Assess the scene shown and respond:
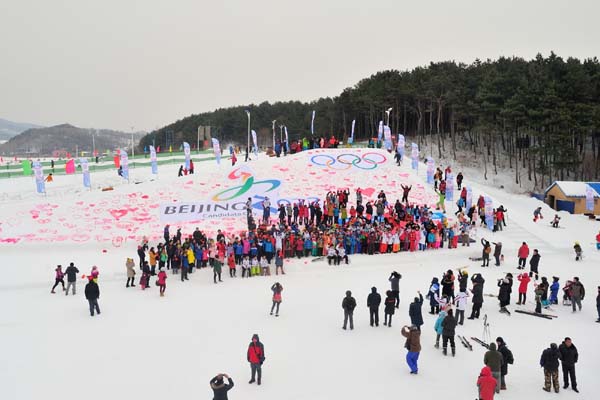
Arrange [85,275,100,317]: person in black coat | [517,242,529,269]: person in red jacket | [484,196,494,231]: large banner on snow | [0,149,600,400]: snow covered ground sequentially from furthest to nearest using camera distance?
[484,196,494,231]: large banner on snow < [517,242,529,269]: person in red jacket < [85,275,100,317]: person in black coat < [0,149,600,400]: snow covered ground

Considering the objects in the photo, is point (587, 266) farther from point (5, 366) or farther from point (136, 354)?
point (5, 366)

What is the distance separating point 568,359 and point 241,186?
23.6m

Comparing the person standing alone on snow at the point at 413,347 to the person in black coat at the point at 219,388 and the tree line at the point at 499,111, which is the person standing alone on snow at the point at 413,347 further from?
the tree line at the point at 499,111

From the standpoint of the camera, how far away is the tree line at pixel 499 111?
4453 cm

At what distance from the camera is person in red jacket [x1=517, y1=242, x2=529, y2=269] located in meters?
19.9

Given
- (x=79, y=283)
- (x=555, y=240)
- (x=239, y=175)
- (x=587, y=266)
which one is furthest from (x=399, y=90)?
(x=79, y=283)

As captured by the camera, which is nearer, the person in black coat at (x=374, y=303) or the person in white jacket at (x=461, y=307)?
the person in black coat at (x=374, y=303)

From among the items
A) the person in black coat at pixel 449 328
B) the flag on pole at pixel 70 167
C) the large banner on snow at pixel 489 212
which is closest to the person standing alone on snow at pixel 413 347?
the person in black coat at pixel 449 328

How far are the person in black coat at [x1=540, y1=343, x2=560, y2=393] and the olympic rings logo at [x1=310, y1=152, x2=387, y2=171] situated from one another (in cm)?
2487

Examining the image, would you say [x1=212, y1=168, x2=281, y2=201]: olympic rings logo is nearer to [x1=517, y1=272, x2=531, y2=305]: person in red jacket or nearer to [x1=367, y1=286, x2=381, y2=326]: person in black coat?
[x1=367, y1=286, x2=381, y2=326]: person in black coat

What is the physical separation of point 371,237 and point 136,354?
1285 cm

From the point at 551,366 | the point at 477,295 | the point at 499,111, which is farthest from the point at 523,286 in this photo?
the point at 499,111

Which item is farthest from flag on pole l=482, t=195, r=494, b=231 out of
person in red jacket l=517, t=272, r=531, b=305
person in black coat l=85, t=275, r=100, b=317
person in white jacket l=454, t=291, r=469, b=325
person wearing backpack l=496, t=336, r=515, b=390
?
person in black coat l=85, t=275, r=100, b=317

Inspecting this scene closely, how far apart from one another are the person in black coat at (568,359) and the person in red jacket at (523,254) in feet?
34.2
